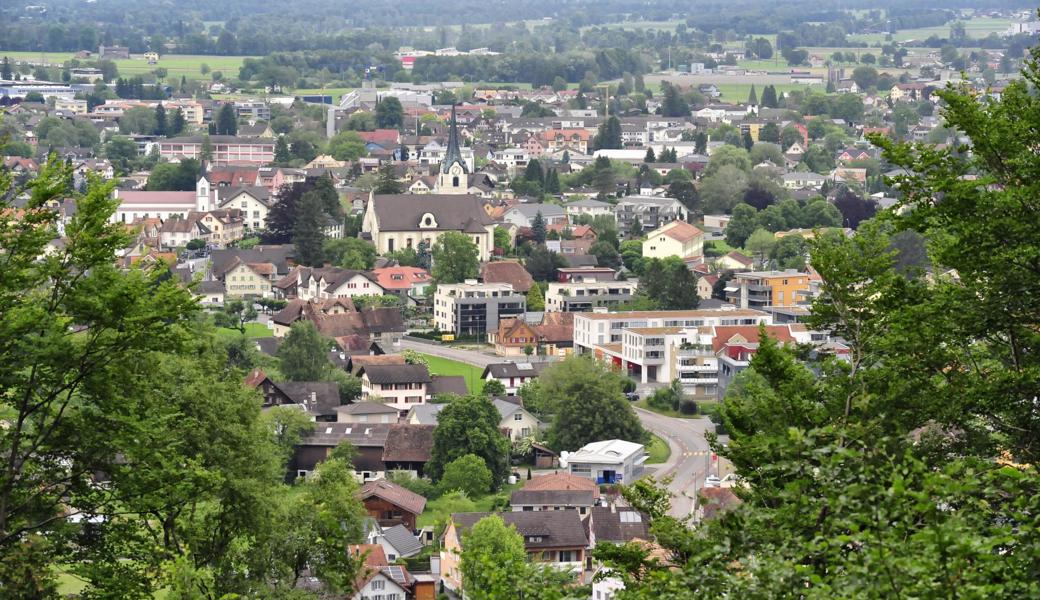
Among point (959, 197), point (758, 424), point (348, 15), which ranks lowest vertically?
point (348, 15)

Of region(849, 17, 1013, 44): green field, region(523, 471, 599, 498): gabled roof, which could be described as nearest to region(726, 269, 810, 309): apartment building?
region(523, 471, 599, 498): gabled roof

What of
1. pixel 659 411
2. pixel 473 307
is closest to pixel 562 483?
pixel 659 411

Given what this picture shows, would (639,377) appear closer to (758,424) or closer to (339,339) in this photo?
(339,339)

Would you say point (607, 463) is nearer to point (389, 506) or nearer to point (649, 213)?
point (389, 506)

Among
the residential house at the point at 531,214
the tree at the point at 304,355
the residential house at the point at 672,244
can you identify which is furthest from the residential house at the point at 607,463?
the residential house at the point at 531,214

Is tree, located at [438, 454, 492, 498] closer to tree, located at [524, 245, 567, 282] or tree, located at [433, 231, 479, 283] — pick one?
tree, located at [433, 231, 479, 283]

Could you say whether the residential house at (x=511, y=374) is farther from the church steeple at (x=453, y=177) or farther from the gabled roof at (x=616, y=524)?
the church steeple at (x=453, y=177)

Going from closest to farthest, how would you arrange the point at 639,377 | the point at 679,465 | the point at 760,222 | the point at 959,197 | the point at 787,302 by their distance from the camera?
the point at 959,197
the point at 679,465
the point at 639,377
the point at 787,302
the point at 760,222

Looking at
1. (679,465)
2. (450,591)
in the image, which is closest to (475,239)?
(679,465)
